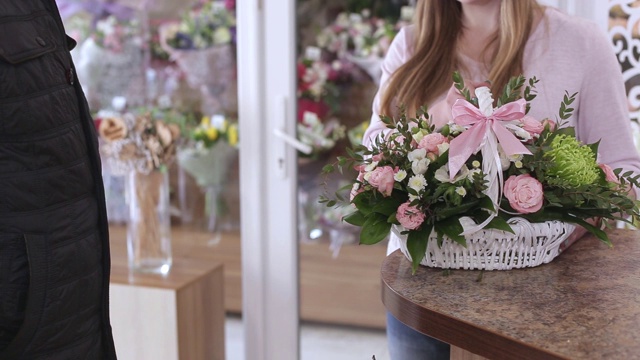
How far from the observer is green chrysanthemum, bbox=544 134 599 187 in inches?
51.0

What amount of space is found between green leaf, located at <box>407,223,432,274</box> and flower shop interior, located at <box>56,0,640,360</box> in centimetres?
135

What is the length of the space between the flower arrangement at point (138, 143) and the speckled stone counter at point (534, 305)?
1.37 metres

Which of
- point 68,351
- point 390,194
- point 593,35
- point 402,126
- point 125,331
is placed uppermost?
point 593,35

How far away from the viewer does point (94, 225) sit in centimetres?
171

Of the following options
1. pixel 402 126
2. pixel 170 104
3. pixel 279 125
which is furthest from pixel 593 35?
pixel 170 104

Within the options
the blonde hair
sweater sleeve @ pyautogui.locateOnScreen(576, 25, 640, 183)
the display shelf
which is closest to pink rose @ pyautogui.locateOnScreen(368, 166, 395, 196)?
the blonde hair

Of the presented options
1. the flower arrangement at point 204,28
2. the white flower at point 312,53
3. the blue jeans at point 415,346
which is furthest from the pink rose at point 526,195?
the flower arrangement at point 204,28

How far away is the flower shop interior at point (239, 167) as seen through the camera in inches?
104

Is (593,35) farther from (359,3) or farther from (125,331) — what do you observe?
(125,331)

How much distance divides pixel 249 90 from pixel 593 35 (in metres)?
1.31

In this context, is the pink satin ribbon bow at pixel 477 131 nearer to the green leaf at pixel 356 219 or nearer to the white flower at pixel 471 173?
the white flower at pixel 471 173

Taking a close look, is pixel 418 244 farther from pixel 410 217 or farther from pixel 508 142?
pixel 508 142

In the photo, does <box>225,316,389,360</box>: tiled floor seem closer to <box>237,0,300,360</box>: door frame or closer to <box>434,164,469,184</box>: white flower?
<box>237,0,300,360</box>: door frame

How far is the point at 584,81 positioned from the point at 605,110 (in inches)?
A: 3.3
